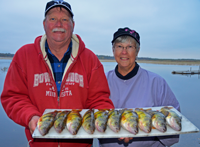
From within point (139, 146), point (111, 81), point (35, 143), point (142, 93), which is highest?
point (111, 81)

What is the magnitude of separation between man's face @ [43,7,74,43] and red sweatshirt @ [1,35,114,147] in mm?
313

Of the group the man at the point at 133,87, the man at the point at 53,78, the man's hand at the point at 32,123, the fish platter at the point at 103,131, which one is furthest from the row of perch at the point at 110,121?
the man at the point at 133,87

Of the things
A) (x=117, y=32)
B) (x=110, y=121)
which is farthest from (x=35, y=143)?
(x=117, y=32)

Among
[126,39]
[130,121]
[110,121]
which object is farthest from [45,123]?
[126,39]

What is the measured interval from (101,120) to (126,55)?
1.54 m

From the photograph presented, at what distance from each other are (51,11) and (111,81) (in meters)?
1.84

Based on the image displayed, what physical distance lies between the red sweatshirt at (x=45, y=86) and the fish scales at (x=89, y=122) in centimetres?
30

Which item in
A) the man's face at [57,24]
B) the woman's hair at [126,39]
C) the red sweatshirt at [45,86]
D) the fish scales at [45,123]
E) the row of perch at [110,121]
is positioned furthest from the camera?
the woman's hair at [126,39]

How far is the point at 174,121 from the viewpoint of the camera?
2025 mm

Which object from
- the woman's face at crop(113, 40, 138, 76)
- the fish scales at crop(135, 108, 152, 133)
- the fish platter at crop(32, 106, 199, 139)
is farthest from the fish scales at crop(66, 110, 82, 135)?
the woman's face at crop(113, 40, 138, 76)

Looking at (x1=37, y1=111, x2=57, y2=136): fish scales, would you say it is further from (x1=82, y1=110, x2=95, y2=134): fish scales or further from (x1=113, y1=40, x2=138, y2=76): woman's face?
(x1=113, y1=40, x2=138, y2=76): woman's face

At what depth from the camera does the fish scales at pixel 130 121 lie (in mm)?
1954

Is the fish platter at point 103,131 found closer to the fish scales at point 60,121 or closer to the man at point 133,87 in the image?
the fish scales at point 60,121

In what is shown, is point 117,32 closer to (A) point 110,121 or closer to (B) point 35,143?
(A) point 110,121
